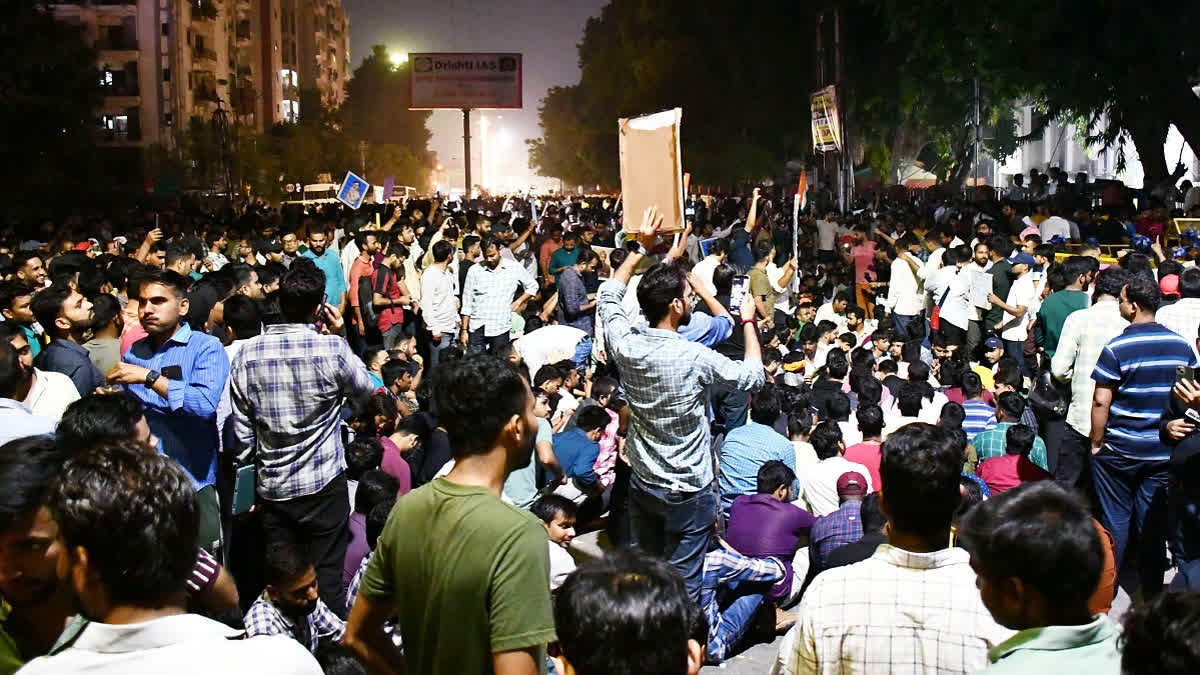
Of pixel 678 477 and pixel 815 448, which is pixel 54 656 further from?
pixel 815 448

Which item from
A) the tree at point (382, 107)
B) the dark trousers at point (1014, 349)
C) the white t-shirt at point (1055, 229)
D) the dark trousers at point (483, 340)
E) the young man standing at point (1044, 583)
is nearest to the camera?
the young man standing at point (1044, 583)

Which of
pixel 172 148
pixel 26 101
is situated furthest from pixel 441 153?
pixel 26 101

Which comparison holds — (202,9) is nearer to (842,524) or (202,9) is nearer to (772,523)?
(772,523)

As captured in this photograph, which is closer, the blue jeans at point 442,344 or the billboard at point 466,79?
the blue jeans at point 442,344

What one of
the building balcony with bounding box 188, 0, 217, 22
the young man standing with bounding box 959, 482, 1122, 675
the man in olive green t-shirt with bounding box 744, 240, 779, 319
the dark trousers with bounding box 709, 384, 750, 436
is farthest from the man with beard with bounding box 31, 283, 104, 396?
the building balcony with bounding box 188, 0, 217, 22

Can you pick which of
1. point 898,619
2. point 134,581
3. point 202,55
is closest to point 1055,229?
point 898,619

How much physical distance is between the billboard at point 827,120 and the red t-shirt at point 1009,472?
17.1m

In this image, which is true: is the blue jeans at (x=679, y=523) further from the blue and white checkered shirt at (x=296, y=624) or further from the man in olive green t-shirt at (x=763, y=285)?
the man in olive green t-shirt at (x=763, y=285)

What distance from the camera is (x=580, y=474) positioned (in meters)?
7.39

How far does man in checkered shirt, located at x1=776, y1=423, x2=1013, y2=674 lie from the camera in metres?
2.86

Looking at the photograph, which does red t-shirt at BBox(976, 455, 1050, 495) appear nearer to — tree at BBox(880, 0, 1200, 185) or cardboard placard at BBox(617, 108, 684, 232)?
cardboard placard at BBox(617, 108, 684, 232)

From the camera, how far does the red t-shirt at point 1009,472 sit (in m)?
6.87

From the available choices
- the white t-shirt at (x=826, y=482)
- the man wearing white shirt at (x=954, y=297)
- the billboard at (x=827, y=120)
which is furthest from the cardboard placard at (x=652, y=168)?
the billboard at (x=827, y=120)

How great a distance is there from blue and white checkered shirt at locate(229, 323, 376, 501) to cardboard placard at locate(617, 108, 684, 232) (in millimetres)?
2392
